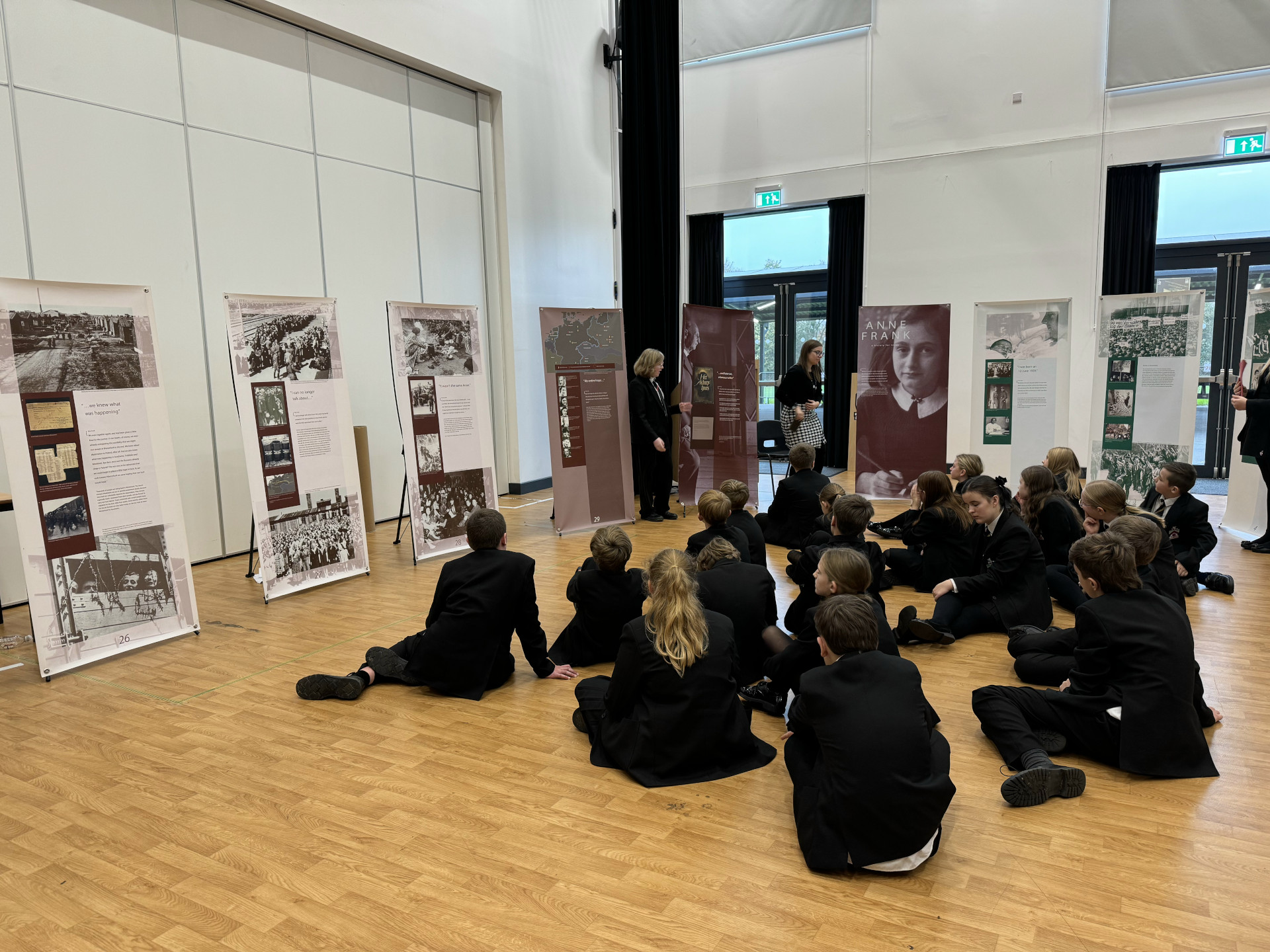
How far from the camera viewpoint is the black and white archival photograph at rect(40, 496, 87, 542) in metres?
4.32

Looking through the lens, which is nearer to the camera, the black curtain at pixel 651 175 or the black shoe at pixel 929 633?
the black shoe at pixel 929 633

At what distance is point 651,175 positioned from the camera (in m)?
10.0

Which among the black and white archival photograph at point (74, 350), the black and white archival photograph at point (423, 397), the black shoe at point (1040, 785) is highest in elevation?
the black and white archival photograph at point (74, 350)

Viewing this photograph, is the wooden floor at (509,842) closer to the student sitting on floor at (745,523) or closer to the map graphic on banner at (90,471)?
the map graphic on banner at (90,471)

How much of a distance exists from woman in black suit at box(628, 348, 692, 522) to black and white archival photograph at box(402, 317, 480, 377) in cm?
188

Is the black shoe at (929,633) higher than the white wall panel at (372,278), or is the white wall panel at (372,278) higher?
the white wall panel at (372,278)

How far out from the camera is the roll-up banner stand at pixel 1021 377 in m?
8.29

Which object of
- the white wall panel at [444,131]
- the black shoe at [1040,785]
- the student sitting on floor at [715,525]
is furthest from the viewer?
the white wall panel at [444,131]

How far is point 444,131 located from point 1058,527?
7.20m

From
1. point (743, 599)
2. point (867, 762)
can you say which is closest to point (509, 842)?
point (867, 762)

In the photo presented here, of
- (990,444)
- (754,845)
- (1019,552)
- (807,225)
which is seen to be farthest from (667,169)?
(754,845)

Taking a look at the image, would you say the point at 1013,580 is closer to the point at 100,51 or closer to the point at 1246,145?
the point at 100,51

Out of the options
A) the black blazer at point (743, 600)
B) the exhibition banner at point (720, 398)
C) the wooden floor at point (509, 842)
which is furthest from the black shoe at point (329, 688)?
the exhibition banner at point (720, 398)

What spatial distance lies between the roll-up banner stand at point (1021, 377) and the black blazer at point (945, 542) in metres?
3.63
